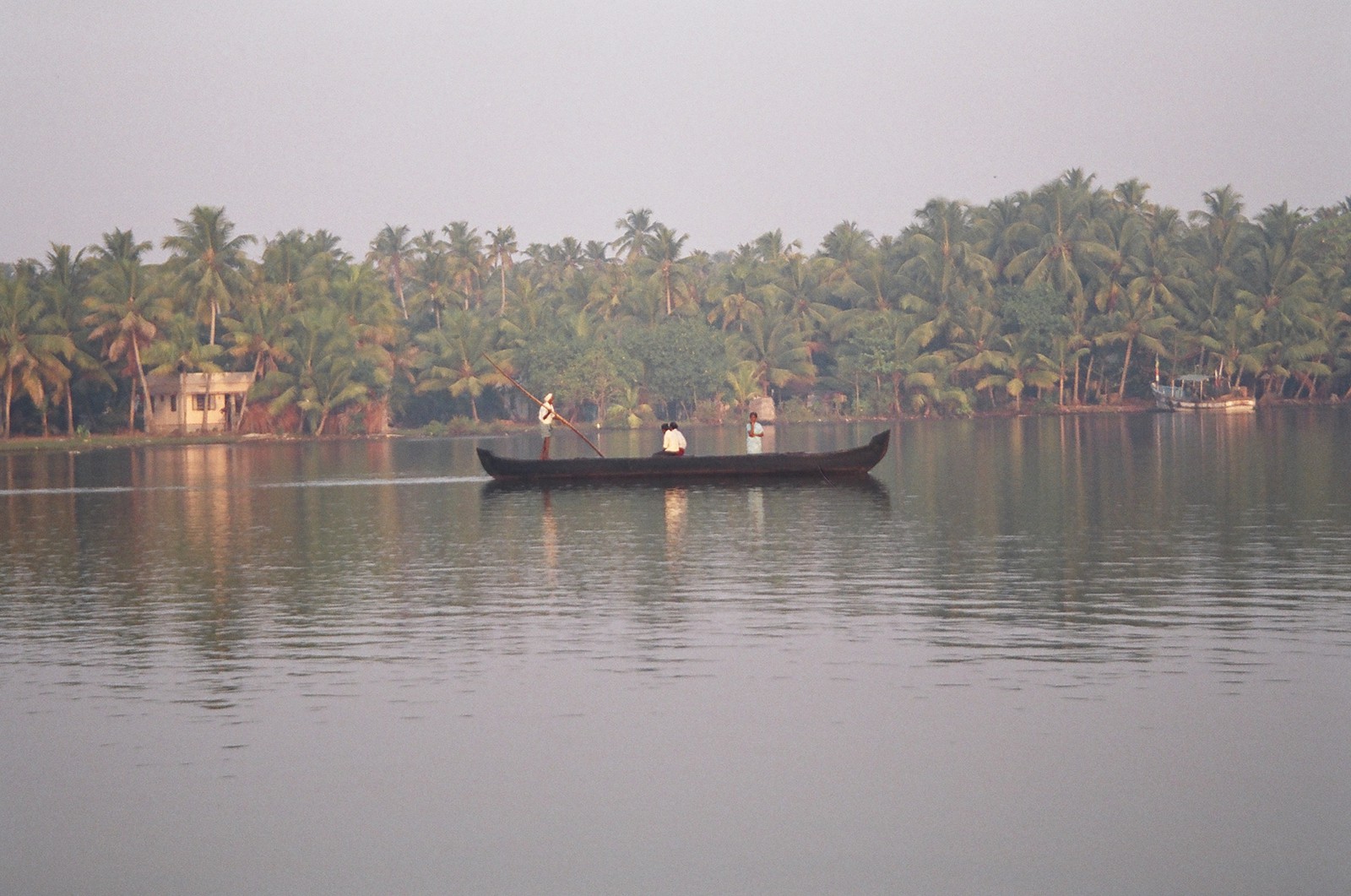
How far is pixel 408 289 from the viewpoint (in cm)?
11856

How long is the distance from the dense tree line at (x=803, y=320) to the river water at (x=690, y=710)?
5881 cm

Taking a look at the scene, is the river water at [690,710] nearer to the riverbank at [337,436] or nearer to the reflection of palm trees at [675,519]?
the reflection of palm trees at [675,519]

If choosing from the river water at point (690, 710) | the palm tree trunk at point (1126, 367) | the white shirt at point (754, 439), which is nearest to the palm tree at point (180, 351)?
the white shirt at point (754, 439)

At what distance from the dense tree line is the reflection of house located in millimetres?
1059

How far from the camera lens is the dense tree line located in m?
84.5

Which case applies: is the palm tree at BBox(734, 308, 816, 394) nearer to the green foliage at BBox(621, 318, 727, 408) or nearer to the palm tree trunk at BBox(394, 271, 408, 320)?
the green foliage at BBox(621, 318, 727, 408)

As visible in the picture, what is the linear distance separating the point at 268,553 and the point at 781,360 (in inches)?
3052

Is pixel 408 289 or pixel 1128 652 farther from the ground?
pixel 408 289

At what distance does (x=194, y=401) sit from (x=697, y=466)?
178 ft

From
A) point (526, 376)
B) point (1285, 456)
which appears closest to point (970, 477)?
point (1285, 456)

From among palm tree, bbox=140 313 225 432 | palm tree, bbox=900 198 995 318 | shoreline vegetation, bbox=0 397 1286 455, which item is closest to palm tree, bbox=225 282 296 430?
palm tree, bbox=140 313 225 432

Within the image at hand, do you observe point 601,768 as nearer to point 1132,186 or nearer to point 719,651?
point 719,651

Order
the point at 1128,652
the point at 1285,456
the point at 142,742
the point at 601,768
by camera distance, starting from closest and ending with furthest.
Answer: the point at 601,768 < the point at 142,742 < the point at 1128,652 < the point at 1285,456

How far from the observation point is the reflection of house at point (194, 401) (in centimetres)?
8450
